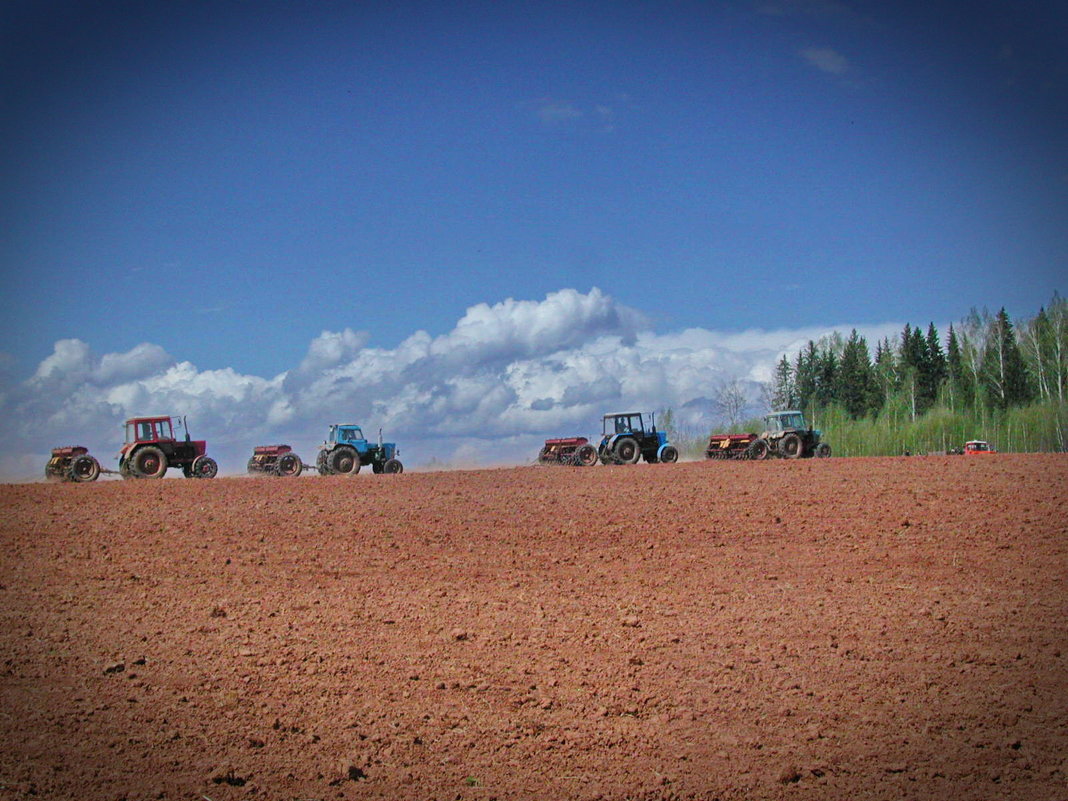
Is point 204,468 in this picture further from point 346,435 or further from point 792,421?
point 792,421

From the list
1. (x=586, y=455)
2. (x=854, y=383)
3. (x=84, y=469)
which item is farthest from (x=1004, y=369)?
(x=84, y=469)

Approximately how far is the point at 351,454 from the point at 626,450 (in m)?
10.4

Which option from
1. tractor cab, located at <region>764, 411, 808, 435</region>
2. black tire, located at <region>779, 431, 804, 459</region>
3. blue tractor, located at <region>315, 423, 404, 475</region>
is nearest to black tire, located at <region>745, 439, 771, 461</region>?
black tire, located at <region>779, 431, 804, 459</region>

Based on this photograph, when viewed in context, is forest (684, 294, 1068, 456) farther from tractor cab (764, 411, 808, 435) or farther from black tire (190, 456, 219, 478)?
black tire (190, 456, 219, 478)

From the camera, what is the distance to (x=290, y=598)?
435 inches

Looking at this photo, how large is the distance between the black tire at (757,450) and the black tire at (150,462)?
20748 mm

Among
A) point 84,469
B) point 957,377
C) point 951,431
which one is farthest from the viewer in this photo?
point 957,377

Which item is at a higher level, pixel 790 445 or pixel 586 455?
pixel 586 455

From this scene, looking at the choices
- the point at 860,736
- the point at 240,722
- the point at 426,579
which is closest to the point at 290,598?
the point at 426,579

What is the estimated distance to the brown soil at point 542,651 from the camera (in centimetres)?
643

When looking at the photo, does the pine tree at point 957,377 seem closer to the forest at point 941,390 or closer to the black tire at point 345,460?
the forest at point 941,390

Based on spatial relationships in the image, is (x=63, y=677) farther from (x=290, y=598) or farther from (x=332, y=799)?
(x=332, y=799)

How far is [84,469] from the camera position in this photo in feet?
86.0

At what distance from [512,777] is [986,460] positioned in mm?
20985
